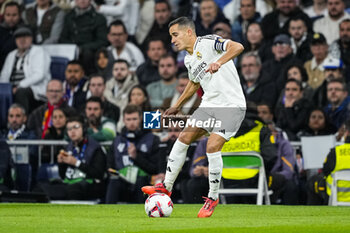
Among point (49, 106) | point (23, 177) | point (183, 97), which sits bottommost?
point (23, 177)

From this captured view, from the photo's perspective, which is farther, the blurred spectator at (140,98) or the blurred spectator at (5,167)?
the blurred spectator at (140,98)

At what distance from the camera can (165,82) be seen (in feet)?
52.6

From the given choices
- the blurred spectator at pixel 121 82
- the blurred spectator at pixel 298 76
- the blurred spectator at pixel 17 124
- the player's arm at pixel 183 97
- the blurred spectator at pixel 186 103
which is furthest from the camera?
the blurred spectator at pixel 121 82

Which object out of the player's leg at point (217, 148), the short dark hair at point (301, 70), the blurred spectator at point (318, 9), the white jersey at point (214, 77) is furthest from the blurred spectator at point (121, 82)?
the player's leg at point (217, 148)

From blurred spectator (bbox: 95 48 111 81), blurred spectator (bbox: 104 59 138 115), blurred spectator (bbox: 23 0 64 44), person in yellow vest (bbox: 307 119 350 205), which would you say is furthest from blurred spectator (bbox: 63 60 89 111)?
person in yellow vest (bbox: 307 119 350 205)

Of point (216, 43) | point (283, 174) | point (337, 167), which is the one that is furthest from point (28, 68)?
point (216, 43)

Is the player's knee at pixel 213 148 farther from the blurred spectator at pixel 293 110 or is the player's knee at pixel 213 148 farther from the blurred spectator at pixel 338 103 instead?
the blurred spectator at pixel 338 103

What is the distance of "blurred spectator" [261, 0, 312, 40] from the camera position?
1672cm

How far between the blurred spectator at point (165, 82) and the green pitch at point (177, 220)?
4718 millimetres

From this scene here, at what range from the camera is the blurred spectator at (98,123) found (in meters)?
14.7

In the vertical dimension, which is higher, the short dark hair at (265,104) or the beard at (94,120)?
the short dark hair at (265,104)

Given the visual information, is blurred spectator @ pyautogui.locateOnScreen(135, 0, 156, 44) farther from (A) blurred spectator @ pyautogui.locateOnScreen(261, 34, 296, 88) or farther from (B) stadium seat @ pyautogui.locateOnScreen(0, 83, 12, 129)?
(A) blurred spectator @ pyautogui.locateOnScreen(261, 34, 296, 88)

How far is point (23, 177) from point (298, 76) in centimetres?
528

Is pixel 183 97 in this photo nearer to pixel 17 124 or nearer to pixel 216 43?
pixel 216 43
